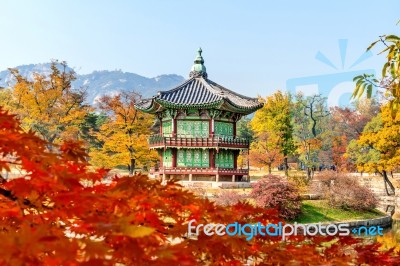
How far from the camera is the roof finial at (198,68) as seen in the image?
2855cm

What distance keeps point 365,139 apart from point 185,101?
11212 millimetres

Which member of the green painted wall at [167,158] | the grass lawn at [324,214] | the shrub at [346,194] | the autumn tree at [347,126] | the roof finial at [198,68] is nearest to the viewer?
the grass lawn at [324,214]

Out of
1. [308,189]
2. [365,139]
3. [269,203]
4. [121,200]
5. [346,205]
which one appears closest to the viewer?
[121,200]

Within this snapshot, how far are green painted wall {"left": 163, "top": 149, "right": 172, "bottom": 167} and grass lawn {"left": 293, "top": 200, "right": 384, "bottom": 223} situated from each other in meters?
10.0

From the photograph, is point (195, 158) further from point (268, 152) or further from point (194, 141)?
point (268, 152)

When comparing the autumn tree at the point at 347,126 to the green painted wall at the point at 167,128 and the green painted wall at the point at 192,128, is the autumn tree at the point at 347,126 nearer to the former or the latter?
the green painted wall at the point at 192,128

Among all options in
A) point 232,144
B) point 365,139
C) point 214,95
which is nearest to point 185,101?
point 214,95

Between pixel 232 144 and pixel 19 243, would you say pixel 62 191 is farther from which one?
pixel 232 144

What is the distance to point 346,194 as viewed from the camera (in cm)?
1820

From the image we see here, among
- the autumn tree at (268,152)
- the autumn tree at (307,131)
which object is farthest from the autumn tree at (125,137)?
the autumn tree at (307,131)

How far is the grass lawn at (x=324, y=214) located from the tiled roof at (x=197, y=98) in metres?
8.77

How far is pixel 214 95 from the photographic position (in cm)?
2525

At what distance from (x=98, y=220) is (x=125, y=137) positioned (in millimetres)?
26893

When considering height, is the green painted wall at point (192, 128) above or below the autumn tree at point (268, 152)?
above
